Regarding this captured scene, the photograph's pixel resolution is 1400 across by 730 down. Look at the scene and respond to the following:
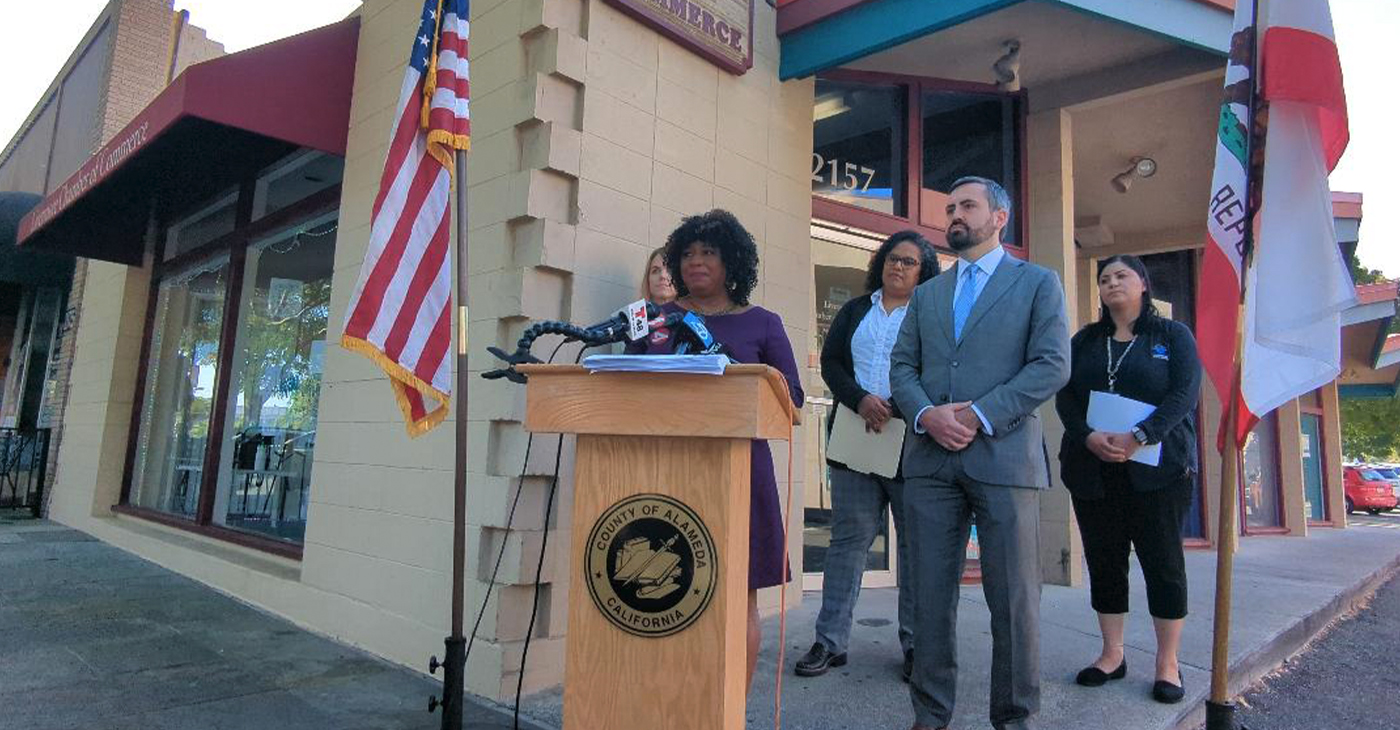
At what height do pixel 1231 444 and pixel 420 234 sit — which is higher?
pixel 420 234

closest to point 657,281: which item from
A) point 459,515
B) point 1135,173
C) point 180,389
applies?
point 459,515

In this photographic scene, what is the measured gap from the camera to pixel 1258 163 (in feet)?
8.59

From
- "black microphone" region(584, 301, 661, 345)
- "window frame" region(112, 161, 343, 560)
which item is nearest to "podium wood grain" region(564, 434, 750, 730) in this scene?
"black microphone" region(584, 301, 661, 345)

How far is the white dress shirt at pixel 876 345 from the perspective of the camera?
352cm

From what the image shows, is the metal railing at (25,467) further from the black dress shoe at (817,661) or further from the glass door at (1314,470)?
the glass door at (1314,470)

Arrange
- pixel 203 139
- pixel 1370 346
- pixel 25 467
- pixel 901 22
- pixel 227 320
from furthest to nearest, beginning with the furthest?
pixel 1370 346, pixel 25 467, pixel 227 320, pixel 203 139, pixel 901 22

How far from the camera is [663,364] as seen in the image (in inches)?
75.5

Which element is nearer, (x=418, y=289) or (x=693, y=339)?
(x=693, y=339)

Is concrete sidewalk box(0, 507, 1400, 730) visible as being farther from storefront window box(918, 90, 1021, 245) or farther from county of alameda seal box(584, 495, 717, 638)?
storefront window box(918, 90, 1021, 245)

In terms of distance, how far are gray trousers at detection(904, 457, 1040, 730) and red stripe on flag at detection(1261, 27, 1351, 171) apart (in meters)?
1.51

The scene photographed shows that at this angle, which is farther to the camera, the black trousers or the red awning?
the red awning

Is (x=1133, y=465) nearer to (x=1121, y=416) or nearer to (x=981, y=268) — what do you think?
(x=1121, y=416)

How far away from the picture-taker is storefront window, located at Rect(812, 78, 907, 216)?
18.2 ft

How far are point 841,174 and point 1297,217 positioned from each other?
335 cm
